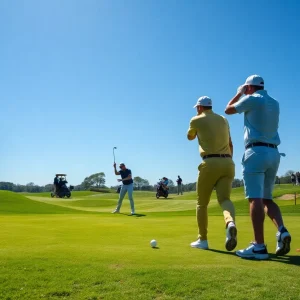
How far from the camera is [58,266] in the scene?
391cm

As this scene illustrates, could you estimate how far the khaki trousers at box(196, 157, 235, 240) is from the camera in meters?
5.73

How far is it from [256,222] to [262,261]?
2.36 ft

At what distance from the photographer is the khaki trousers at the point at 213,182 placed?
573 cm

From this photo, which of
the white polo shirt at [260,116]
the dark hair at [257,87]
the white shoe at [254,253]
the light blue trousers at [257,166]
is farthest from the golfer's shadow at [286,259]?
the dark hair at [257,87]

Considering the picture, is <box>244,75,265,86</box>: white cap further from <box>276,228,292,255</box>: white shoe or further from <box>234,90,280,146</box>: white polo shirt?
<box>276,228,292,255</box>: white shoe

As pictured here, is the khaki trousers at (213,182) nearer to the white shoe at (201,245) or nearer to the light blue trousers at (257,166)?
the white shoe at (201,245)

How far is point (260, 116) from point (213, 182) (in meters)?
1.25

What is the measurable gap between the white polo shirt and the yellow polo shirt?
61 cm

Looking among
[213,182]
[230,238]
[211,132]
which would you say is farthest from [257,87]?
[230,238]

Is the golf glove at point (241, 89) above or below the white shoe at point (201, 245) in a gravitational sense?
above

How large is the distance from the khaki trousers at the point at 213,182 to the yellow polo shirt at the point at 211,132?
0.56 feet

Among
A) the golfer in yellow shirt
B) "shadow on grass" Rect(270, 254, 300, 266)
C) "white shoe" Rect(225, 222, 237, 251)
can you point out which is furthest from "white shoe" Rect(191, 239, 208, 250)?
"shadow on grass" Rect(270, 254, 300, 266)

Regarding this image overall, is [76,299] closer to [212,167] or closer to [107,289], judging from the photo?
[107,289]

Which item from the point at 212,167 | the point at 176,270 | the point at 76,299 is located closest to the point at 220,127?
the point at 212,167
